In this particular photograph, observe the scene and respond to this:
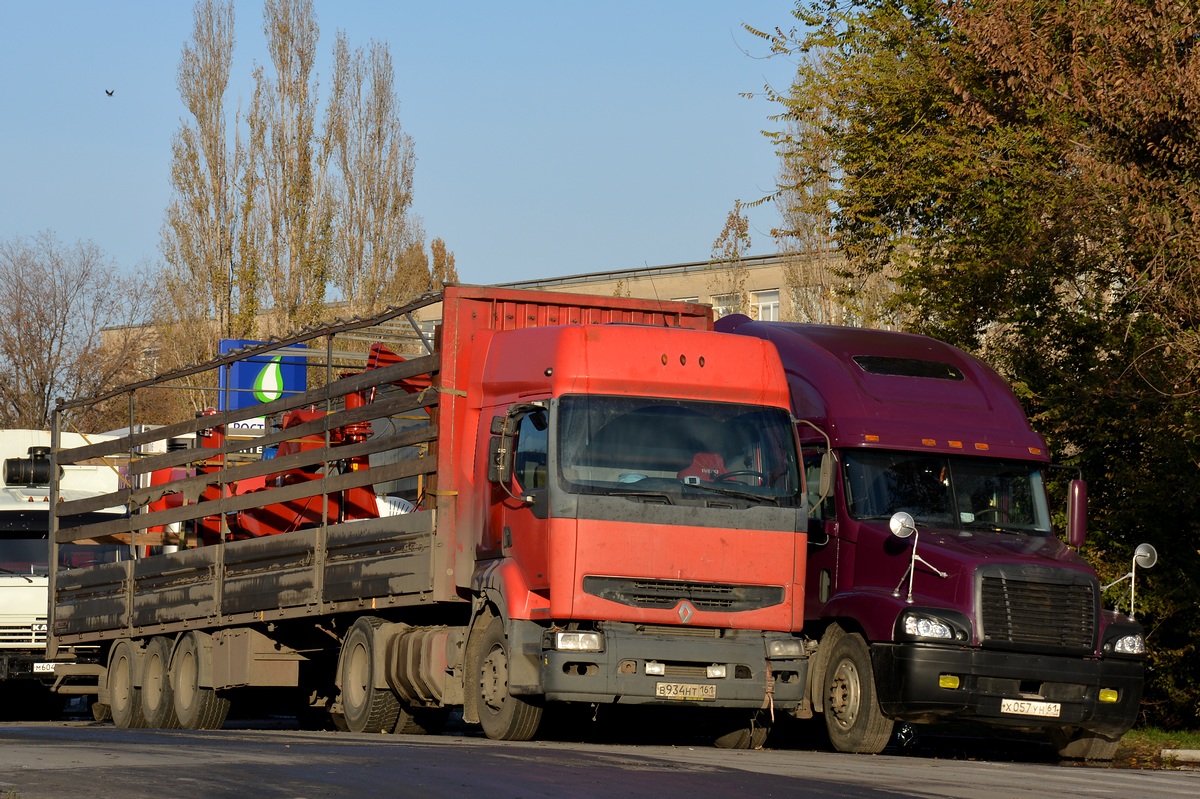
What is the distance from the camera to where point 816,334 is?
1677 cm

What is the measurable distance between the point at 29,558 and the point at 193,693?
622 cm

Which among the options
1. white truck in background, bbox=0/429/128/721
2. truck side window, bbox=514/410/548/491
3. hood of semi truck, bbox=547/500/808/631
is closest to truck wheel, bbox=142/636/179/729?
white truck in background, bbox=0/429/128/721

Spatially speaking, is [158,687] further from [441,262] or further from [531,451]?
[441,262]

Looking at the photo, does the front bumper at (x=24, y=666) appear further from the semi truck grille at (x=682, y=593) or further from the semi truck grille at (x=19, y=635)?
the semi truck grille at (x=682, y=593)

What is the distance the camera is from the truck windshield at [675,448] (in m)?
13.8

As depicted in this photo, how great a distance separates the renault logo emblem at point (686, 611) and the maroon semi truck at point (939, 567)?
1.73m

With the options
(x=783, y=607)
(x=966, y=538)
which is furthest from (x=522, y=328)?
(x=966, y=538)

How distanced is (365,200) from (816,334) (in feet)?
103

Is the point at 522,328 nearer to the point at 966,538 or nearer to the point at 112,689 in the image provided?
the point at 966,538

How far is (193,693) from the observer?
1927cm

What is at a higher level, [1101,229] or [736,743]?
[1101,229]

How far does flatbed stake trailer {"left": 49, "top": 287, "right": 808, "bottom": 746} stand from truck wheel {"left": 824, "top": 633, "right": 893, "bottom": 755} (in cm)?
56

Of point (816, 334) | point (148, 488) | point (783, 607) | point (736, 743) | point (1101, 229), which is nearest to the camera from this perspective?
point (783, 607)

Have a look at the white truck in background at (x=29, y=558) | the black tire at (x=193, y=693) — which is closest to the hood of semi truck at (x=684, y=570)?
the black tire at (x=193, y=693)
